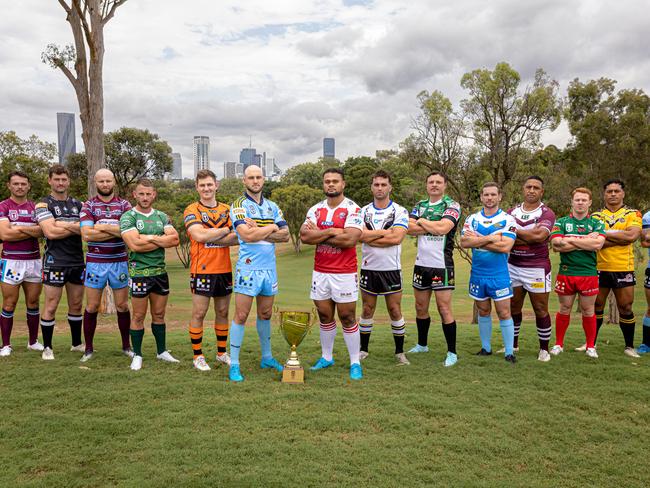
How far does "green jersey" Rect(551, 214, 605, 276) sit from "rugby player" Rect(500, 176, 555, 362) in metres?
0.31

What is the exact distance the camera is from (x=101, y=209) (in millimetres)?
5836

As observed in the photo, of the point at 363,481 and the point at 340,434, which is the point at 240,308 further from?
the point at 363,481

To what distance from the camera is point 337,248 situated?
17.5 feet

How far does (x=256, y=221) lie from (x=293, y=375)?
1.84 meters

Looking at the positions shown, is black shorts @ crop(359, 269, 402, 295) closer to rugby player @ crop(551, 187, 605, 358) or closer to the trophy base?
the trophy base

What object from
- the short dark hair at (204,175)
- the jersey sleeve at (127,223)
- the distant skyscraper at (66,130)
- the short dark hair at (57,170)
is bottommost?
the jersey sleeve at (127,223)

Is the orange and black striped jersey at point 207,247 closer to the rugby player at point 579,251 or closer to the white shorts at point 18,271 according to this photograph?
the white shorts at point 18,271

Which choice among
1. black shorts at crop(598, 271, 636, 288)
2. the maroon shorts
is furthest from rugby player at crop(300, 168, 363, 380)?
black shorts at crop(598, 271, 636, 288)

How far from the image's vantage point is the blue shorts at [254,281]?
17.6ft

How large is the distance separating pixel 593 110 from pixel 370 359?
1048 centimetres

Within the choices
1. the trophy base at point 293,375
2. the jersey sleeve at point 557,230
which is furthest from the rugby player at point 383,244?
the jersey sleeve at point 557,230

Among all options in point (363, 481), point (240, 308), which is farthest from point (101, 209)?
point (363, 481)

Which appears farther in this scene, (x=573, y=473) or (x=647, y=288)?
(x=647, y=288)

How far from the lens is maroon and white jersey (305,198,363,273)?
→ 5344 mm
